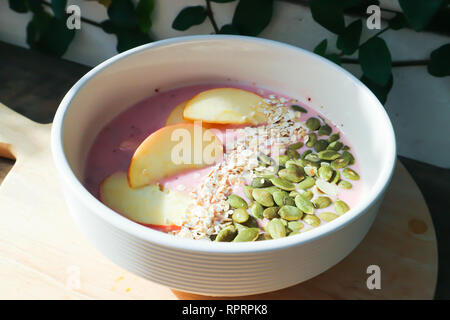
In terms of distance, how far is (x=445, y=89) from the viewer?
0.79m

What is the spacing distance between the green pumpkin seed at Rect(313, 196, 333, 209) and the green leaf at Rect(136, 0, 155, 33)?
20.4 inches

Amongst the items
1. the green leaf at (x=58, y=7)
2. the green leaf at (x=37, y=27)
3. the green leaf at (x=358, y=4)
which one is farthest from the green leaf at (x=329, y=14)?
the green leaf at (x=37, y=27)

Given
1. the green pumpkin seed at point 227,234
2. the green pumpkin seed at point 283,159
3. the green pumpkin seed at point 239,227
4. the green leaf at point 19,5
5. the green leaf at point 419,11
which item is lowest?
the green pumpkin seed at point 283,159

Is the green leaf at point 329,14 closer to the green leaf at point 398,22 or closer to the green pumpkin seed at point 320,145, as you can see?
the green leaf at point 398,22

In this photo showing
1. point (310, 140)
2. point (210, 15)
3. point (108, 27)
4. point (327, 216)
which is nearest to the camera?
point (327, 216)

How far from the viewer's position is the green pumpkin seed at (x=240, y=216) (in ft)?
1.82

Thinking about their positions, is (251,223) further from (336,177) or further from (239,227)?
(336,177)

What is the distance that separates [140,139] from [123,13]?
0.37 m

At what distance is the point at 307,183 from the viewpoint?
23.7 inches

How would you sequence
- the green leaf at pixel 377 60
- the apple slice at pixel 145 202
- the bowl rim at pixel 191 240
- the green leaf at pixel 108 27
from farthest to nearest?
1. the green leaf at pixel 108 27
2. the green leaf at pixel 377 60
3. the apple slice at pixel 145 202
4. the bowl rim at pixel 191 240

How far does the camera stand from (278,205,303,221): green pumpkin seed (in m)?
0.56

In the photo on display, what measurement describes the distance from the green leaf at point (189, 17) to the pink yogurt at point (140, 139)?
0.60ft

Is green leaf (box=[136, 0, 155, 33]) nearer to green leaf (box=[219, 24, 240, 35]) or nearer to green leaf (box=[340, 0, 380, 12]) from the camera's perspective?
green leaf (box=[219, 24, 240, 35])

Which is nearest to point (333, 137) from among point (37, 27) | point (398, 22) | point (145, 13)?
point (398, 22)
